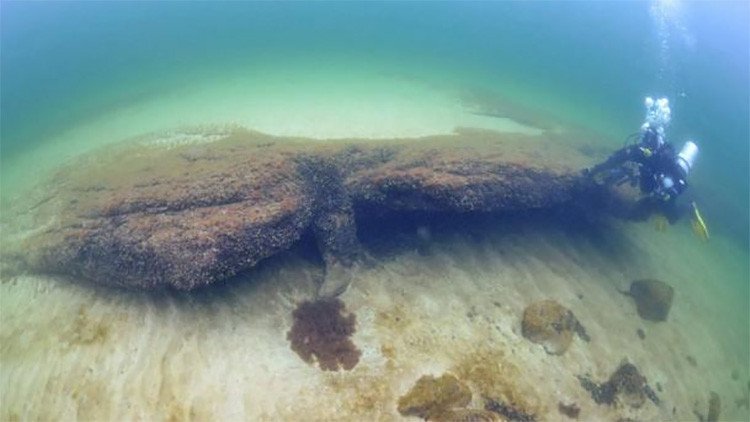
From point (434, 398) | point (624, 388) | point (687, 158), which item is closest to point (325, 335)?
point (434, 398)

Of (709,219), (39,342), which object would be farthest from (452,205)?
(709,219)

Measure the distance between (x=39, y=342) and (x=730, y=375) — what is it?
52.5ft

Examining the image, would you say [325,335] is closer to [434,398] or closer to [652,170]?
[434,398]

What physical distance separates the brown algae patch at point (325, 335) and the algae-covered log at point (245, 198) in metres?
0.56

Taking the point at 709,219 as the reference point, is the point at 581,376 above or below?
above

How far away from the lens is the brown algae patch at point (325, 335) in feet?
28.0

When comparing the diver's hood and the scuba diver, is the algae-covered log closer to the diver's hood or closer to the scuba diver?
the scuba diver

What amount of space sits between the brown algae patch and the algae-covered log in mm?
563

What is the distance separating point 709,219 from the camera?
1908 centimetres

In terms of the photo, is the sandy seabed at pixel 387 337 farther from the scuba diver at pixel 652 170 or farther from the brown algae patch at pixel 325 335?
the scuba diver at pixel 652 170

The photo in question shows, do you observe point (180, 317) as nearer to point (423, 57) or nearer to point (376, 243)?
point (376, 243)

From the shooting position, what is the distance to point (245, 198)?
29.8 ft

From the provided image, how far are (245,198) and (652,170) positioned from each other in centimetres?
995

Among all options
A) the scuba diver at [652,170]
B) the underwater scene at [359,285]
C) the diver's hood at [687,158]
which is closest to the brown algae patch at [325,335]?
the underwater scene at [359,285]
